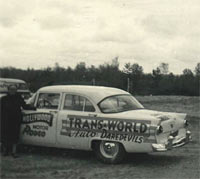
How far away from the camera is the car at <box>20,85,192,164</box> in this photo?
7770 mm

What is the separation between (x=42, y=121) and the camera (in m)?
8.80

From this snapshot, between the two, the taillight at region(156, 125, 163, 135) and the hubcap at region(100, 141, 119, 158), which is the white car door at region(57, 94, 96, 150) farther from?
the taillight at region(156, 125, 163, 135)

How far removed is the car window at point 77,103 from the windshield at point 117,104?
0.26 meters

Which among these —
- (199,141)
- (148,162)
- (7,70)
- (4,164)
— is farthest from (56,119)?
(7,70)

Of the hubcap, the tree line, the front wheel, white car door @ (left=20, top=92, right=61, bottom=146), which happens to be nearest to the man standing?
white car door @ (left=20, top=92, right=61, bottom=146)

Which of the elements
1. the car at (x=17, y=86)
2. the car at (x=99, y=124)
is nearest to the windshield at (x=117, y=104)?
the car at (x=99, y=124)

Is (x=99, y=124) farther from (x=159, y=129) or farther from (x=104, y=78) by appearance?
(x=104, y=78)

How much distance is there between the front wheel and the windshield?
0.68 metres

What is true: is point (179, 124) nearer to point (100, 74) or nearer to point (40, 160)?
point (40, 160)

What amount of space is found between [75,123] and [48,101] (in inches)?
38.6

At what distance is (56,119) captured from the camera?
8.62 metres

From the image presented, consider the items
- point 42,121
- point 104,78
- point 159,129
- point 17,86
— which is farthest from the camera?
point 104,78

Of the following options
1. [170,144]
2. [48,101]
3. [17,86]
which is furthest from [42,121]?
[17,86]

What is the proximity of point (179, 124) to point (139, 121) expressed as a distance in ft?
3.79
